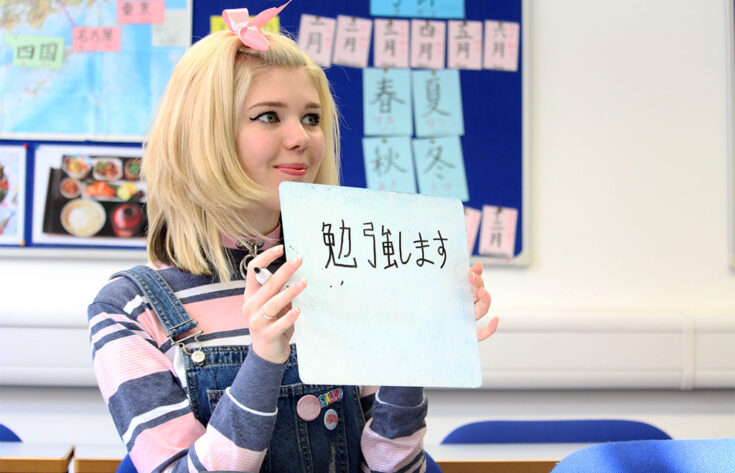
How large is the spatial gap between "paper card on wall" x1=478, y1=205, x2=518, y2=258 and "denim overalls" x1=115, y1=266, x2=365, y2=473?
151 cm

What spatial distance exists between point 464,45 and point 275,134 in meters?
1.66

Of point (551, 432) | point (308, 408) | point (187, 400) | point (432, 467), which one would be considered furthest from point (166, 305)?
point (551, 432)

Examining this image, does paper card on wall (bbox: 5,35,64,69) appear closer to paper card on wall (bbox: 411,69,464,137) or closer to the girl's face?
paper card on wall (bbox: 411,69,464,137)

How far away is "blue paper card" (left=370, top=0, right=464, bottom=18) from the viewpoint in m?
2.47

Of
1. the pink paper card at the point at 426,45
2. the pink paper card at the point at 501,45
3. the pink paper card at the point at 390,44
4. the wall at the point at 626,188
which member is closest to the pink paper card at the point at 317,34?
the pink paper card at the point at 390,44

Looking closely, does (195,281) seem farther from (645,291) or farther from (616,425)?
(645,291)

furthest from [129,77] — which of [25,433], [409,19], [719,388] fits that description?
[719,388]

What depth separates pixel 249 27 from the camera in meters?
1.03

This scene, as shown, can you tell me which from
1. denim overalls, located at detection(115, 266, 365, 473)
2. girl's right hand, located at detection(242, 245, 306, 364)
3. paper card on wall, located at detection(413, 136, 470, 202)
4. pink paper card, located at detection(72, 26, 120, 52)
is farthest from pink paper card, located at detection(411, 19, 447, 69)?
girl's right hand, located at detection(242, 245, 306, 364)

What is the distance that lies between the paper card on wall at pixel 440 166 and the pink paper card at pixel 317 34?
46 centimetres

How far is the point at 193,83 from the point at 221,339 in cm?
39

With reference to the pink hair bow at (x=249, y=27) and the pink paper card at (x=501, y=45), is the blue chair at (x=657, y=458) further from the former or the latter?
the pink paper card at (x=501, y=45)

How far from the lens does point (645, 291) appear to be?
2539 millimetres

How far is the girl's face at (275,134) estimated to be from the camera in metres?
1.00
